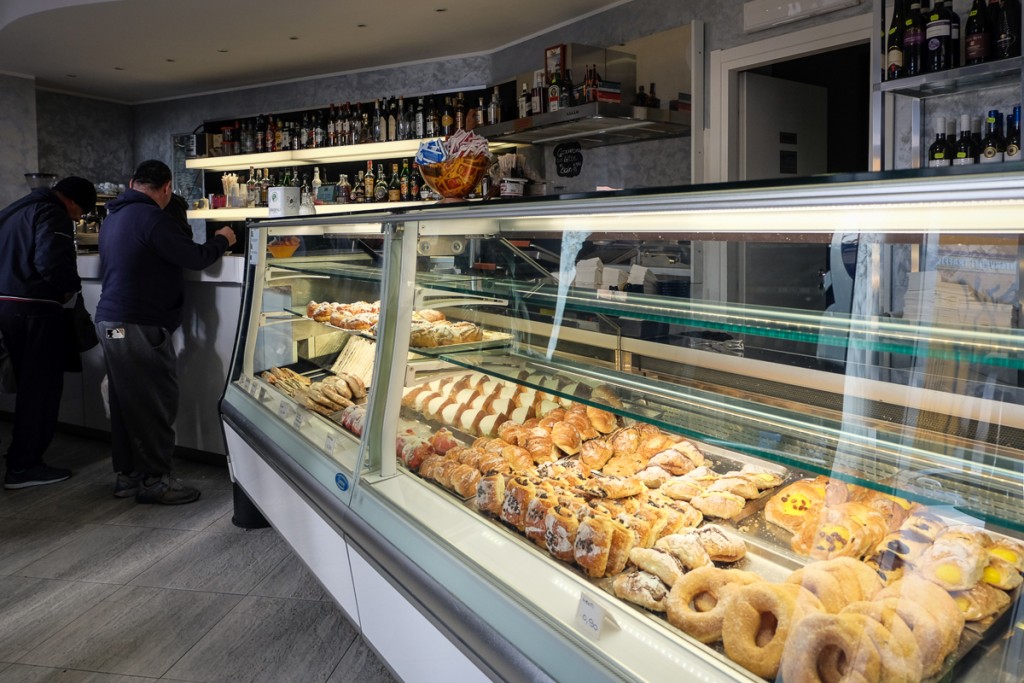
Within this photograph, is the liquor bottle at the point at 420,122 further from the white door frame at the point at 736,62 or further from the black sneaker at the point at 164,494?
the black sneaker at the point at 164,494

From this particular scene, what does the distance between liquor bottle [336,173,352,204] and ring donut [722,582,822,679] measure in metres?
6.45

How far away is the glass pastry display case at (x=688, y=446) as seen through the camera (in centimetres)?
99

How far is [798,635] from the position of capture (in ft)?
3.32

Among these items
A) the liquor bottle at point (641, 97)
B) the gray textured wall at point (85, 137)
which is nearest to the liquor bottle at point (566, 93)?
the liquor bottle at point (641, 97)

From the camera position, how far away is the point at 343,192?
7059 millimetres

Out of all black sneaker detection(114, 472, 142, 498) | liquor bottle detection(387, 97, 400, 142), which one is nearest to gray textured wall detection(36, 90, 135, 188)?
liquor bottle detection(387, 97, 400, 142)

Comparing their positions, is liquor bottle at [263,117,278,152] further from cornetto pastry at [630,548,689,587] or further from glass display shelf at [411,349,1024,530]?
cornetto pastry at [630,548,689,587]

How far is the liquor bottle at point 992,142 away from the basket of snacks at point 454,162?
2343mm

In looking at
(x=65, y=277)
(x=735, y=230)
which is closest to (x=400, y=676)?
(x=735, y=230)

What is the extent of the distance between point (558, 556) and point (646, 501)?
214 millimetres

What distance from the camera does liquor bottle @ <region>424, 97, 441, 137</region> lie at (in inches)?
266

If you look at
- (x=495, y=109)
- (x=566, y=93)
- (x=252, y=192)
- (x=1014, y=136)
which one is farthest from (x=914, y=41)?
(x=252, y=192)

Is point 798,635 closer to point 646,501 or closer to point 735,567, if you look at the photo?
point 735,567

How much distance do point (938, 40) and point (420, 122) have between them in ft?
14.7
